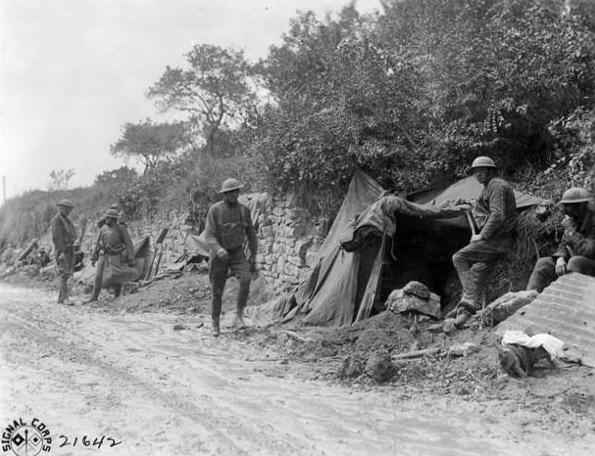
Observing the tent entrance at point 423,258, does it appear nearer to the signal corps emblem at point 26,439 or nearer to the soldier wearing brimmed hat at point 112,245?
the signal corps emblem at point 26,439

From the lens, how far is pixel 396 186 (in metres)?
8.31

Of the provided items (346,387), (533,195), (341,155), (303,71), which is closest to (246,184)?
(341,155)

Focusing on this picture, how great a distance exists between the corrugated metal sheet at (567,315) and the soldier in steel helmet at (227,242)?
341 cm

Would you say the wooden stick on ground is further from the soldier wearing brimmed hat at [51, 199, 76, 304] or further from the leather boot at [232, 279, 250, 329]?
the soldier wearing brimmed hat at [51, 199, 76, 304]

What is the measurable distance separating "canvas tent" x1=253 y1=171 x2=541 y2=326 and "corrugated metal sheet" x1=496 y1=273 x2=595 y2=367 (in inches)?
62.4

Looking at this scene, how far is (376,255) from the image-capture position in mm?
7207

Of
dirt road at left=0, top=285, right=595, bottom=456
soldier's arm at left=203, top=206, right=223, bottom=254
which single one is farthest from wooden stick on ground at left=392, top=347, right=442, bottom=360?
soldier's arm at left=203, top=206, right=223, bottom=254

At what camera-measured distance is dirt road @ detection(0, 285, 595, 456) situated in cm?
343

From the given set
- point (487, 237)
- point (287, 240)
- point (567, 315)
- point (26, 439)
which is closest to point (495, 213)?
point (487, 237)

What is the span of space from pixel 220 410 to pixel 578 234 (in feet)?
11.9

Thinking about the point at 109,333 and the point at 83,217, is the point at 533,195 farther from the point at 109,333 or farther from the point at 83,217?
the point at 83,217

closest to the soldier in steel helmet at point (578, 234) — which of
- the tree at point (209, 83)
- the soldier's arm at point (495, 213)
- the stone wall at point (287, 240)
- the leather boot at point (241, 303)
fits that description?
the soldier's arm at point (495, 213)

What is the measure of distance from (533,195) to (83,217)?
16.1m

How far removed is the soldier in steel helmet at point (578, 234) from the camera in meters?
5.28
